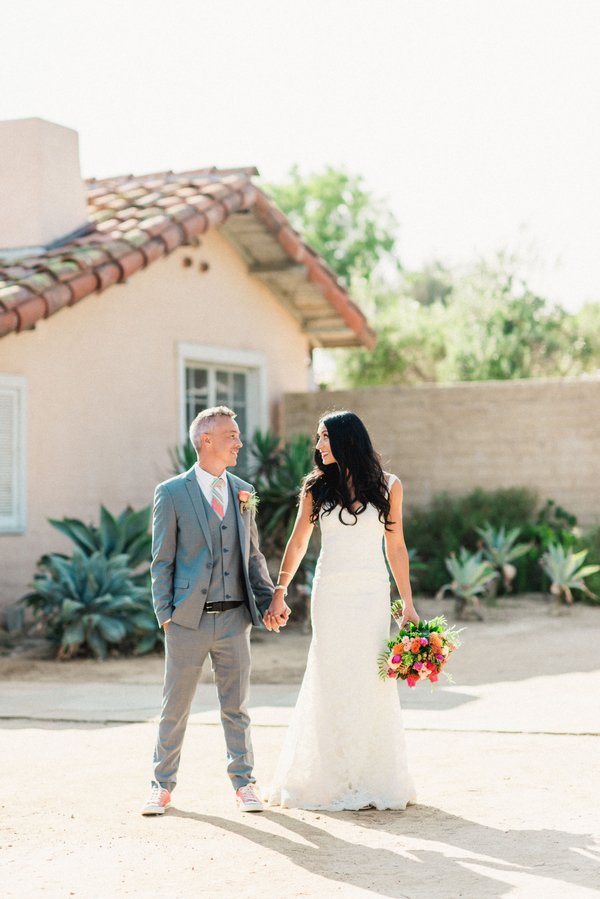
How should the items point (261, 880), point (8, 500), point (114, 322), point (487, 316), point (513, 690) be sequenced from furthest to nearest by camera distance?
point (487, 316) < point (114, 322) < point (8, 500) < point (513, 690) < point (261, 880)

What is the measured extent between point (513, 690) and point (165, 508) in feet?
13.3

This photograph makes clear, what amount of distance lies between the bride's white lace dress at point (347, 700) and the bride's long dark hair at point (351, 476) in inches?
2.0

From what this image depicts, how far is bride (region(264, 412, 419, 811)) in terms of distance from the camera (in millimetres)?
6246

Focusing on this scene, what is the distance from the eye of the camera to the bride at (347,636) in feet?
20.5

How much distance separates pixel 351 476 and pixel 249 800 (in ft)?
5.02

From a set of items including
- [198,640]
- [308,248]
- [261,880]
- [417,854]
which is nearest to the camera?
[261,880]

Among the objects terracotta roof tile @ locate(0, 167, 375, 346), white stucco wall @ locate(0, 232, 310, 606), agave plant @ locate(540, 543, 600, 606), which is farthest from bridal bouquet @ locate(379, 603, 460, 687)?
agave plant @ locate(540, 543, 600, 606)

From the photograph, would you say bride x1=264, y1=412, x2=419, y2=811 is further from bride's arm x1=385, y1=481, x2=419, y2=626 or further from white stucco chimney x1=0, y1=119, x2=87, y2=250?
white stucco chimney x1=0, y1=119, x2=87, y2=250

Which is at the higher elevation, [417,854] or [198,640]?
[198,640]

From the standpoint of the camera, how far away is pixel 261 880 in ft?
16.5

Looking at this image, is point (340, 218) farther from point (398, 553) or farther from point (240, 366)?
point (398, 553)

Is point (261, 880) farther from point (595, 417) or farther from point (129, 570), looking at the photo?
point (595, 417)

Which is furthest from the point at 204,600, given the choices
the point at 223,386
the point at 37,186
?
the point at 223,386

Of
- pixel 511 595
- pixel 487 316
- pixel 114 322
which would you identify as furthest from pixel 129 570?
pixel 487 316
